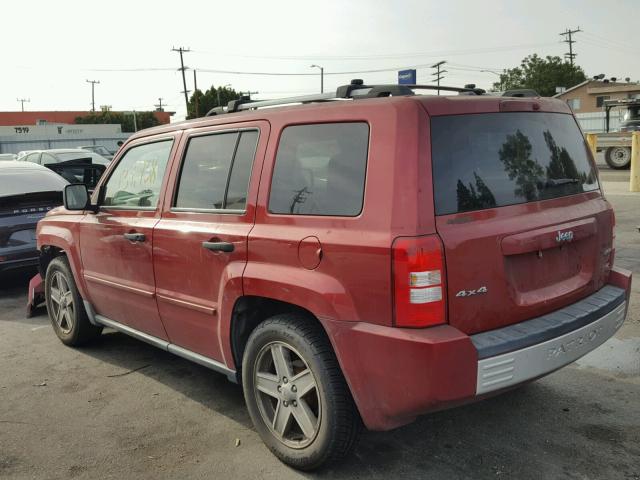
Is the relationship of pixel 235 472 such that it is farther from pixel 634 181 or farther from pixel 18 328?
pixel 634 181

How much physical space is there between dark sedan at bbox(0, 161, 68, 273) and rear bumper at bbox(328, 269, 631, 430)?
5782mm

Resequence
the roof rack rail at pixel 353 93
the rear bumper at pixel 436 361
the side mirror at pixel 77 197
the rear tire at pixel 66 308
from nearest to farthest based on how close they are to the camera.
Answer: the rear bumper at pixel 436 361
the roof rack rail at pixel 353 93
the side mirror at pixel 77 197
the rear tire at pixel 66 308

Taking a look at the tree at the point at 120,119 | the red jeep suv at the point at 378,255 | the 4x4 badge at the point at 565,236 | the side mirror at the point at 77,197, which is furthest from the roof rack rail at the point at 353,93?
the tree at the point at 120,119

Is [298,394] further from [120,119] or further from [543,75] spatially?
[120,119]

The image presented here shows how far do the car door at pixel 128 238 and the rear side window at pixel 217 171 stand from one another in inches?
9.8

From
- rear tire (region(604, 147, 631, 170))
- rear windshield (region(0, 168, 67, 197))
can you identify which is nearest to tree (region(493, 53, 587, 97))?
rear tire (region(604, 147, 631, 170))

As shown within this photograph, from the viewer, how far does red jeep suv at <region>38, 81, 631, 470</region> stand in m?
2.59

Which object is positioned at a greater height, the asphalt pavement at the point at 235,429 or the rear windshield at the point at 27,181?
the rear windshield at the point at 27,181

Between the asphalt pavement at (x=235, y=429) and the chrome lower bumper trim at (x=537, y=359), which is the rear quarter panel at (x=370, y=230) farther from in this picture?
the asphalt pavement at (x=235, y=429)

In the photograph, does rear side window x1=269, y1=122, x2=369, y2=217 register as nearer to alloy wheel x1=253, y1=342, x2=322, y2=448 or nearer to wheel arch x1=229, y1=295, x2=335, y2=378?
wheel arch x1=229, y1=295, x2=335, y2=378

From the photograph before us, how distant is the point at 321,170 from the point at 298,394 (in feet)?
3.75

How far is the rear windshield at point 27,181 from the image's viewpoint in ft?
24.6

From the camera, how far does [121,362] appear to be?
16.1 feet

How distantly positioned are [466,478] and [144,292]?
2.36 m
